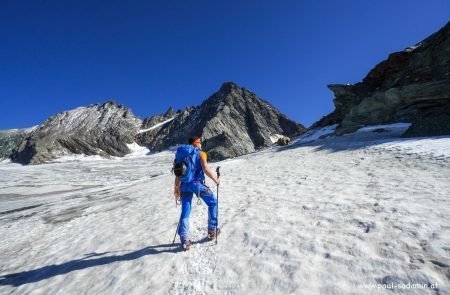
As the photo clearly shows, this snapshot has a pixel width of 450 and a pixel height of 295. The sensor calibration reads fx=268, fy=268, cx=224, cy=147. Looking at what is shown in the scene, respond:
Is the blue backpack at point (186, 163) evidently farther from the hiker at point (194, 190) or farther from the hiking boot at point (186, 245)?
the hiking boot at point (186, 245)

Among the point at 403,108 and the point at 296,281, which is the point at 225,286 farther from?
the point at 403,108

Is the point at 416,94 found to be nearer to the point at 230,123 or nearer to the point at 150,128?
the point at 230,123

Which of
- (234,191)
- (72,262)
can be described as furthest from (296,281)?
(234,191)

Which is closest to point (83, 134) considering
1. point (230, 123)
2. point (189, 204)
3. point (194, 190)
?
point (230, 123)

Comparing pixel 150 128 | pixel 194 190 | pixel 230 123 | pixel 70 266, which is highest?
pixel 150 128

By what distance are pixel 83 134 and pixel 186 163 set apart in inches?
6571

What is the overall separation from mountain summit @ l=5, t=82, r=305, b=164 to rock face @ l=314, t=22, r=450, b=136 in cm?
8106

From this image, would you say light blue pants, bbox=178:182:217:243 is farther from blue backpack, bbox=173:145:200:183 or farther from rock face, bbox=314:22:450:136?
rock face, bbox=314:22:450:136

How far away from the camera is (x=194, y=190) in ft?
22.7

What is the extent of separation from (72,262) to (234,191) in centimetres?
731

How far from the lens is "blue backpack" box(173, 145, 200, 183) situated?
7.00 metres

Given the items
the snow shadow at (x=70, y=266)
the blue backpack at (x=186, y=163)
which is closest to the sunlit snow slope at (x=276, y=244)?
the snow shadow at (x=70, y=266)

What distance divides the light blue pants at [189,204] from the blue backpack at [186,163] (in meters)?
0.22

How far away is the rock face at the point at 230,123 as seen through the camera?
133 m
